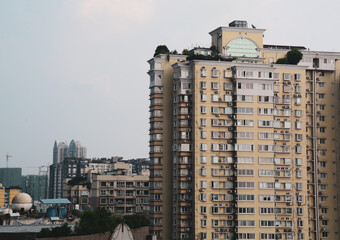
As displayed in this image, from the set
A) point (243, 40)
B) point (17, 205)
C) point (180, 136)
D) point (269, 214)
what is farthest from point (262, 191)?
point (17, 205)

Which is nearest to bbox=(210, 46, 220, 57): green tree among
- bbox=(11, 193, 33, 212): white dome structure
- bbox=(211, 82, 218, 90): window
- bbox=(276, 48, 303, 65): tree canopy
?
bbox=(211, 82, 218, 90): window

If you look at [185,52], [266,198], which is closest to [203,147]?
[266,198]

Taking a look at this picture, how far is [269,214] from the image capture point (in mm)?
97375

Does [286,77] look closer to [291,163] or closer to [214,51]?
[214,51]

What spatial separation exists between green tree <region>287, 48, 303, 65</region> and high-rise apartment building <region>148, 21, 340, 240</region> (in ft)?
4.87

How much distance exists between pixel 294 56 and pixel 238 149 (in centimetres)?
2122

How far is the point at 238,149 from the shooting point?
97875mm

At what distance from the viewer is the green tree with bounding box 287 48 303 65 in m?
106

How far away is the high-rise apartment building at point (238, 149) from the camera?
97.1 meters

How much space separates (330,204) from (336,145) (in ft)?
35.2

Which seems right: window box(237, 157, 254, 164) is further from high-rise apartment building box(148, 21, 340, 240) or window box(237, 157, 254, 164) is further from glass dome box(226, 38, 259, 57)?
glass dome box(226, 38, 259, 57)

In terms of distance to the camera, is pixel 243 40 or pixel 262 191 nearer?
pixel 262 191

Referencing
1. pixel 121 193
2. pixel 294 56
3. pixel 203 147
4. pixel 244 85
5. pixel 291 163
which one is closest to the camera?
pixel 203 147

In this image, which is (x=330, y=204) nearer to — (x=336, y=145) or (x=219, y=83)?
(x=336, y=145)
